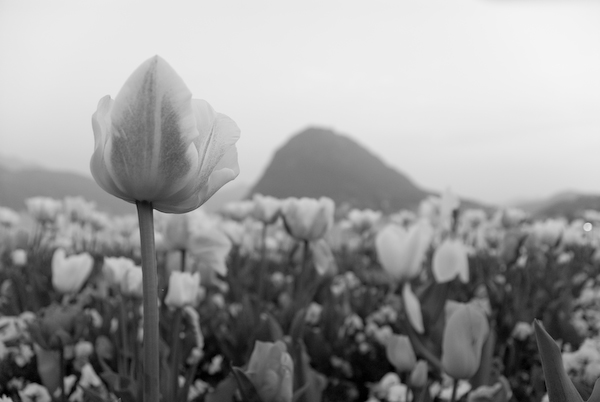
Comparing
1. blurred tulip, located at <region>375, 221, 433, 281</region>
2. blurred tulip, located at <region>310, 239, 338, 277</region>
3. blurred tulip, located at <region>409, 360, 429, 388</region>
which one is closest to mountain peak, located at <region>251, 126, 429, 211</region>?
blurred tulip, located at <region>310, 239, 338, 277</region>

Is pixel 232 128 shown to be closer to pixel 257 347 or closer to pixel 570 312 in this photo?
pixel 257 347

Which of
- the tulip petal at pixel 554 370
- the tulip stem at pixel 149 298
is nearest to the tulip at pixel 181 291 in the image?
the tulip stem at pixel 149 298

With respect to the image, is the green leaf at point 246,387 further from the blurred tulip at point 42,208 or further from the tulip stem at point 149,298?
the blurred tulip at point 42,208

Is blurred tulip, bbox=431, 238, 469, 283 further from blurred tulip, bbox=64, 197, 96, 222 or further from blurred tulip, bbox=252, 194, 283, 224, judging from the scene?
blurred tulip, bbox=64, 197, 96, 222

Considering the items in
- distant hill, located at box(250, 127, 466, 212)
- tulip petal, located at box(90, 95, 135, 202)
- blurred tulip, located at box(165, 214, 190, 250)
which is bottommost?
distant hill, located at box(250, 127, 466, 212)

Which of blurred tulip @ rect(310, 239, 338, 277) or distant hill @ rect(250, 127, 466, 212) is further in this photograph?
distant hill @ rect(250, 127, 466, 212)
